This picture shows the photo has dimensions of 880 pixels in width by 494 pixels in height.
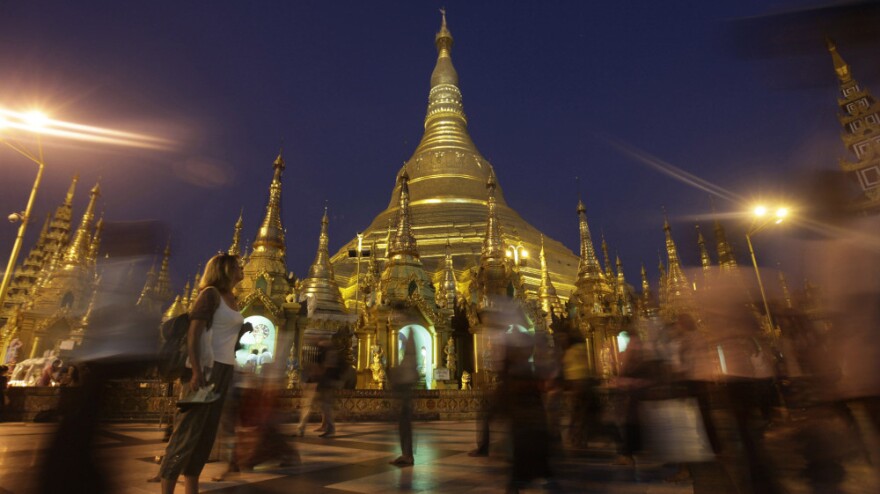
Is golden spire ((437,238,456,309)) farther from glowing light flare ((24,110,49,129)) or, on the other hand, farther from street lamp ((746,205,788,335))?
glowing light flare ((24,110,49,129))

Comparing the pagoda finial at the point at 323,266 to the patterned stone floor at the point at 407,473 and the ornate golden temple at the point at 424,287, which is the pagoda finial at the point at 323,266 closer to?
the ornate golden temple at the point at 424,287

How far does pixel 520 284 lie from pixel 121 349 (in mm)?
18740

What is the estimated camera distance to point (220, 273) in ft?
10.8

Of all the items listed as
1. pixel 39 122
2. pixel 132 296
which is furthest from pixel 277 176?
pixel 132 296

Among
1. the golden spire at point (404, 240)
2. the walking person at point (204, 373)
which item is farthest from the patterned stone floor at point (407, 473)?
the golden spire at point (404, 240)

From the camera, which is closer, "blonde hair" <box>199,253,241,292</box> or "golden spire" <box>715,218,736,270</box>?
"blonde hair" <box>199,253,241,292</box>

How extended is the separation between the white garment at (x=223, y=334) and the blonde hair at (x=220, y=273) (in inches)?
5.7

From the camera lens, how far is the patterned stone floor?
3721mm

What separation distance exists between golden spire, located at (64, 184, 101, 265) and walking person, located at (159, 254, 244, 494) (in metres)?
30.8

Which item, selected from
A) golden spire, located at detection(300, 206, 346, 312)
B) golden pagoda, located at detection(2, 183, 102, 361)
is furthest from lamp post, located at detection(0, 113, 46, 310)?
golden spire, located at detection(300, 206, 346, 312)

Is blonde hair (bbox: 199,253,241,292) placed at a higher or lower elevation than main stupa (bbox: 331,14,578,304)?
lower

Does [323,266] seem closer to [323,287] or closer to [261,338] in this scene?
[323,287]

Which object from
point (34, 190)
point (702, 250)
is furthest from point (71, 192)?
point (702, 250)

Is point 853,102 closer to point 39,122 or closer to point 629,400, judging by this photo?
point 629,400
